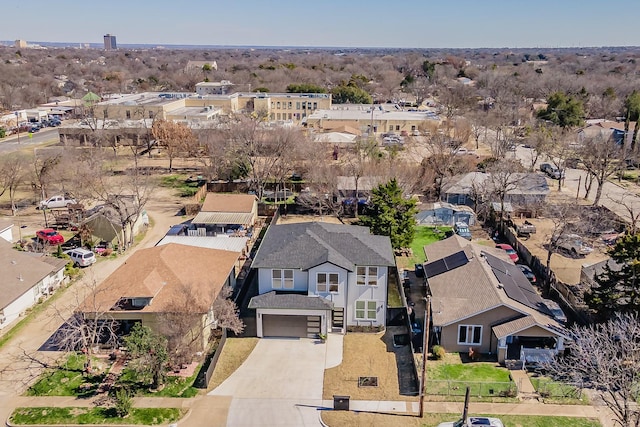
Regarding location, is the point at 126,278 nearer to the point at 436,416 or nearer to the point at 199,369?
the point at 199,369

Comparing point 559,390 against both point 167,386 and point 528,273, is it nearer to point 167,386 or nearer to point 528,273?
point 528,273

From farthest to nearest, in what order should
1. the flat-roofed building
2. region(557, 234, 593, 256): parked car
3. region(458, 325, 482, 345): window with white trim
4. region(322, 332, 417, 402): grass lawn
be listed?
1. the flat-roofed building
2. region(557, 234, 593, 256): parked car
3. region(458, 325, 482, 345): window with white trim
4. region(322, 332, 417, 402): grass lawn

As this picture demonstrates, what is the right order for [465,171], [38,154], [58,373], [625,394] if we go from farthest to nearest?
[38,154], [465,171], [58,373], [625,394]

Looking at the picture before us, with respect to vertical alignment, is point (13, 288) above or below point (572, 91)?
below

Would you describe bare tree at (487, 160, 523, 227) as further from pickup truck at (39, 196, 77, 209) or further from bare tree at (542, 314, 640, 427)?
pickup truck at (39, 196, 77, 209)

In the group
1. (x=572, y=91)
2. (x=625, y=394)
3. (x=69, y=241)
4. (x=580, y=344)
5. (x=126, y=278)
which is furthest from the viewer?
(x=572, y=91)

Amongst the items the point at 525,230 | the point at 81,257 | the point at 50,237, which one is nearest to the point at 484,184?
the point at 525,230

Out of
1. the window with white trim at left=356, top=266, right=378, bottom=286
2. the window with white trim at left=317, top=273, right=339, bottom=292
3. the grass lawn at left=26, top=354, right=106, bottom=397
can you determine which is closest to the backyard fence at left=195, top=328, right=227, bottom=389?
the grass lawn at left=26, top=354, right=106, bottom=397

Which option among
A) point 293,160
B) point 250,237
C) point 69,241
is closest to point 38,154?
point 69,241
